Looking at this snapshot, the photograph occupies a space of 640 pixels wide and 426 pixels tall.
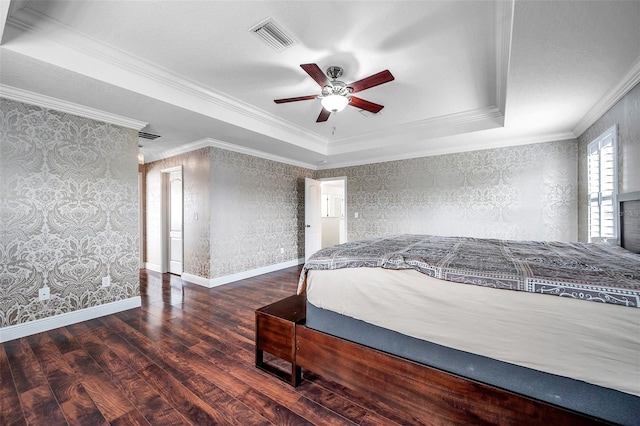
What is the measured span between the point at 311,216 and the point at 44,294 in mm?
4204

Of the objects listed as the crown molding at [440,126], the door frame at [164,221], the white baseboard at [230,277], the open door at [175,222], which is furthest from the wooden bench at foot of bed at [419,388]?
the door frame at [164,221]

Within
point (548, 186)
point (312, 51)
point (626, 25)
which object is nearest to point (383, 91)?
point (312, 51)

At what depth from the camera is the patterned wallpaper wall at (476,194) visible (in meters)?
3.82

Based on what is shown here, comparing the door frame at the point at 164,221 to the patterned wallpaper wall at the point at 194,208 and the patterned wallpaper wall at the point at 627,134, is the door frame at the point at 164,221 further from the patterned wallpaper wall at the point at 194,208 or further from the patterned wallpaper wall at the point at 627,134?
the patterned wallpaper wall at the point at 627,134

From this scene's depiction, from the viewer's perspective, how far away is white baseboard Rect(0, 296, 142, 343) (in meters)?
2.42

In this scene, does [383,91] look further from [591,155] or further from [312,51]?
[591,155]

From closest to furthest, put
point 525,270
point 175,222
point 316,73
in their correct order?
point 525,270
point 316,73
point 175,222

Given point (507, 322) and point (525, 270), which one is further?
point (525, 270)

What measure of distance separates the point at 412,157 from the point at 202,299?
14.0 feet

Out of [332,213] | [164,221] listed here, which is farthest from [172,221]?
[332,213]

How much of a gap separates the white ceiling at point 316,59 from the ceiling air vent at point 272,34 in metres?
0.05

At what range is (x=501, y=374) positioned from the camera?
1.20m

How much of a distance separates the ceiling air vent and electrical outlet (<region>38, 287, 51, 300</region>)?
3173 mm

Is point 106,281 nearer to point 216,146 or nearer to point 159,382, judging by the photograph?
point 159,382
